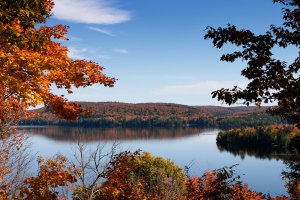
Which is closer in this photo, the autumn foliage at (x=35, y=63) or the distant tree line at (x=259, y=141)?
the autumn foliage at (x=35, y=63)

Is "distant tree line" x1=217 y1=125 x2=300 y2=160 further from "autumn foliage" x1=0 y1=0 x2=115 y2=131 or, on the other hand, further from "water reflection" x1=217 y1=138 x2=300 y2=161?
"autumn foliage" x1=0 y1=0 x2=115 y2=131

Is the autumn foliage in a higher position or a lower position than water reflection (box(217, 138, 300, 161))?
higher

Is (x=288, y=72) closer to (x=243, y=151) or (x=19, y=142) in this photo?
(x=19, y=142)

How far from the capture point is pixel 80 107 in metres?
15.9

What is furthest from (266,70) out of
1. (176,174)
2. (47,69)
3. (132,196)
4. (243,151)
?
(243,151)

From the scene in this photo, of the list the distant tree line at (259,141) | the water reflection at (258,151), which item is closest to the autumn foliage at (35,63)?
the water reflection at (258,151)

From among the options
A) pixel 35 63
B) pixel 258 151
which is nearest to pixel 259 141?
pixel 258 151

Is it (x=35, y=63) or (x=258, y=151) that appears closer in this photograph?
(x=35, y=63)

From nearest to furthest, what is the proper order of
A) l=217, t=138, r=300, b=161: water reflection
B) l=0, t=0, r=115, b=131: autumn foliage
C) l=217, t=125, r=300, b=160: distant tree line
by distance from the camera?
l=0, t=0, r=115, b=131: autumn foliage < l=217, t=138, r=300, b=161: water reflection < l=217, t=125, r=300, b=160: distant tree line

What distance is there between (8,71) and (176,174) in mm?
39431

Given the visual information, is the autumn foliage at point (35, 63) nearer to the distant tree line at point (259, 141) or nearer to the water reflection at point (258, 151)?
the water reflection at point (258, 151)

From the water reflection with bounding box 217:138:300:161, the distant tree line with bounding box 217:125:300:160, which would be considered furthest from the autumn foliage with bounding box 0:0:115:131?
the distant tree line with bounding box 217:125:300:160

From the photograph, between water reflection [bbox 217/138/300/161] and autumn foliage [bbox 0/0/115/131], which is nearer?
autumn foliage [bbox 0/0/115/131]

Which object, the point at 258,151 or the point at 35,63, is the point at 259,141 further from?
the point at 35,63
